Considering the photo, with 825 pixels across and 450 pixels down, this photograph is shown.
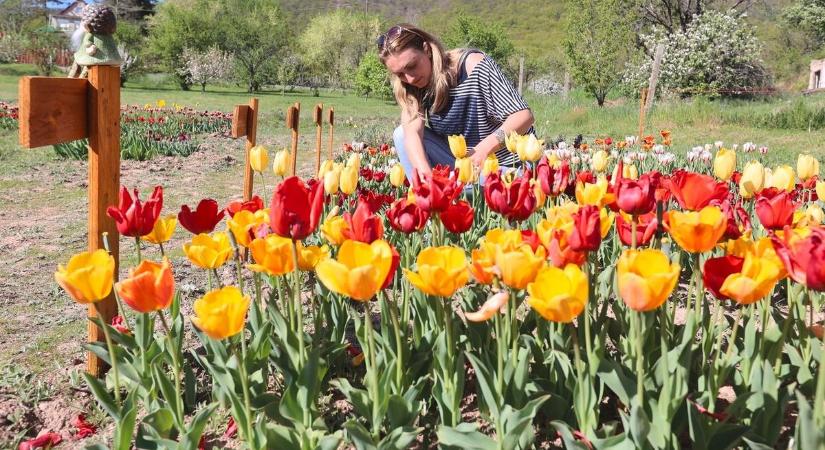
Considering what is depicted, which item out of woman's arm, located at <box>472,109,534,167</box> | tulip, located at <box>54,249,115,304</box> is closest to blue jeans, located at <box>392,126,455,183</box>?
woman's arm, located at <box>472,109,534,167</box>

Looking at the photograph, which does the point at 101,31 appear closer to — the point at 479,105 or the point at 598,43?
the point at 479,105

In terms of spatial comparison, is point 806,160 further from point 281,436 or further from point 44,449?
point 44,449

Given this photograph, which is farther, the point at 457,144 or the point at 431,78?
the point at 431,78

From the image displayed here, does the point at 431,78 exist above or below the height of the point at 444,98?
above

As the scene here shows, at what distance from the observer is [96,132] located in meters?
2.04

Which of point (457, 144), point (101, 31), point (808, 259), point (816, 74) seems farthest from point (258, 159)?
point (816, 74)

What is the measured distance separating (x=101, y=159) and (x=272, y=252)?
0.90 metres

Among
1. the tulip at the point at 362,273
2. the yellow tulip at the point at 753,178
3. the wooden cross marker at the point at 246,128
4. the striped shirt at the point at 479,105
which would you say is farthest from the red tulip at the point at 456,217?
the striped shirt at the point at 479,105

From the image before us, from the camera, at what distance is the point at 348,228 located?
1547 mm

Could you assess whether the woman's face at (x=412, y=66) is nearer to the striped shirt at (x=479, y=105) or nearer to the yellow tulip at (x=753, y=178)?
A: the striped shirt at (x=479, y=105)

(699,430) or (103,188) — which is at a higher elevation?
(103,188)

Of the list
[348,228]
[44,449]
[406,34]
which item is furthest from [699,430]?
[406,34]

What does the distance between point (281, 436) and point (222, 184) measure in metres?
5.61

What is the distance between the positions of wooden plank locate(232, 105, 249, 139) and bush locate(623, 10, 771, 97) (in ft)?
66.7
